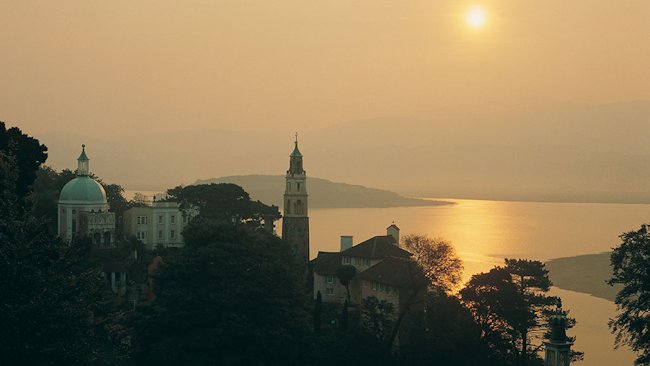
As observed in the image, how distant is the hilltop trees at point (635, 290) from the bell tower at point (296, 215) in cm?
3958

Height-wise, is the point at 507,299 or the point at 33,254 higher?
the point at 33,254

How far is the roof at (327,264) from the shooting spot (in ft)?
231

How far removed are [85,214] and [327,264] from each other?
20277 mm

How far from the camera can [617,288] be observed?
328 ft

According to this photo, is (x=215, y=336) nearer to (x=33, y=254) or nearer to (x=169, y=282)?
(x=169, y=282)

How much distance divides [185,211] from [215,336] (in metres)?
36.6

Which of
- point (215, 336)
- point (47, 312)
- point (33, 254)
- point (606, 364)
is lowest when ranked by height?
point (606, 364)

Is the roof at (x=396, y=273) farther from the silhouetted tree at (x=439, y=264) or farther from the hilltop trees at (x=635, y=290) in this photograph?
the hilltop trees at (x=635, y=290)

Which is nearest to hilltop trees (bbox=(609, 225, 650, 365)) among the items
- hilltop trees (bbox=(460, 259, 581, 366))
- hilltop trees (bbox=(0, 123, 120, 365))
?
hilltop trees (bbox=(460, 259, 581, 366))

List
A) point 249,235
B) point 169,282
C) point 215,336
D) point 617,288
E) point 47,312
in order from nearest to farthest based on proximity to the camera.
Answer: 1. point 47,312
2. point 215,336
3. point 169,282
4. point 249,235
5. point 617,288

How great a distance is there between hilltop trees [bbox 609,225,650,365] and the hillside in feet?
173

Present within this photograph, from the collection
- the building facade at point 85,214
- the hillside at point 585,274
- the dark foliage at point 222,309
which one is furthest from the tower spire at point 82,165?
the hillside at point 585,274

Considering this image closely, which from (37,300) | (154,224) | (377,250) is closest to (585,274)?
(377,250)

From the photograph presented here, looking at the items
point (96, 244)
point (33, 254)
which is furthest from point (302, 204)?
point (33, 254)
